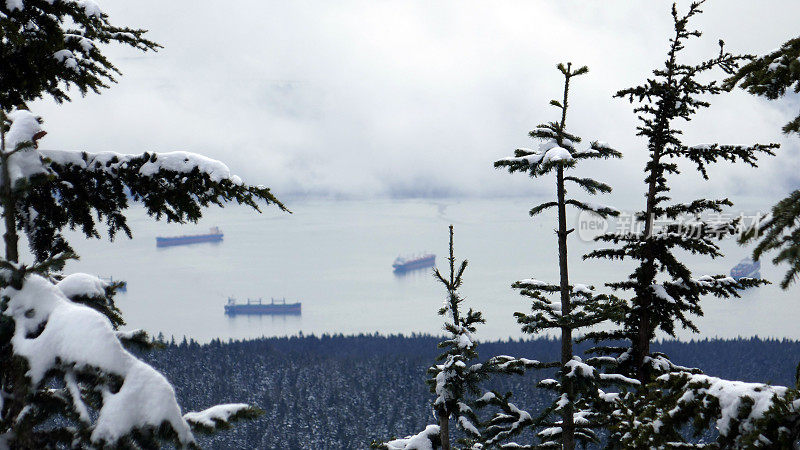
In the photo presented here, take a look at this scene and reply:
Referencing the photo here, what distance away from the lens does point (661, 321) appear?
16188 millimetres

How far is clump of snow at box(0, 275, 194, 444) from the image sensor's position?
3.69 meters

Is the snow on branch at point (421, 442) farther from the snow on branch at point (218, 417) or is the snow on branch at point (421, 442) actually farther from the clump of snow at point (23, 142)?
the clump of snow at point (23, 142)

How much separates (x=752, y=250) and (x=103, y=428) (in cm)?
513

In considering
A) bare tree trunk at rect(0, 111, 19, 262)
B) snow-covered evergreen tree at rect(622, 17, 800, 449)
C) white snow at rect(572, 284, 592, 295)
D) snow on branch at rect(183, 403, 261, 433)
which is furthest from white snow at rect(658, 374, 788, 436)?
white snow at rect(572, 284, 592, 295)

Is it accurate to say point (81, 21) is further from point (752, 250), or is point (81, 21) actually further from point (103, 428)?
point (752, 250)

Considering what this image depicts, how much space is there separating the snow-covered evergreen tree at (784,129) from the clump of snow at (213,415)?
13.7 feet

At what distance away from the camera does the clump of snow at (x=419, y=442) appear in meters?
16.4

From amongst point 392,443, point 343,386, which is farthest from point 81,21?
point 343,386

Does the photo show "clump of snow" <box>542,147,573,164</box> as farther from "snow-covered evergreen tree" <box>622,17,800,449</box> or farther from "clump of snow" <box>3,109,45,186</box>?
"clump of snow" <box>3,109,45,186</box>

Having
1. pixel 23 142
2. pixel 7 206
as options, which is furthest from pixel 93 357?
pixel 23 142

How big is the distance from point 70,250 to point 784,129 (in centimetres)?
646

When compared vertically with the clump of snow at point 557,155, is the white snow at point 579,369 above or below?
below

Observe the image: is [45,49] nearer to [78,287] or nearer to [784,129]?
[78,287]

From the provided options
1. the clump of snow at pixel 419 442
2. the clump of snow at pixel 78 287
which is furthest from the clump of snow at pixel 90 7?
the clump of snow at pixel 419 442
